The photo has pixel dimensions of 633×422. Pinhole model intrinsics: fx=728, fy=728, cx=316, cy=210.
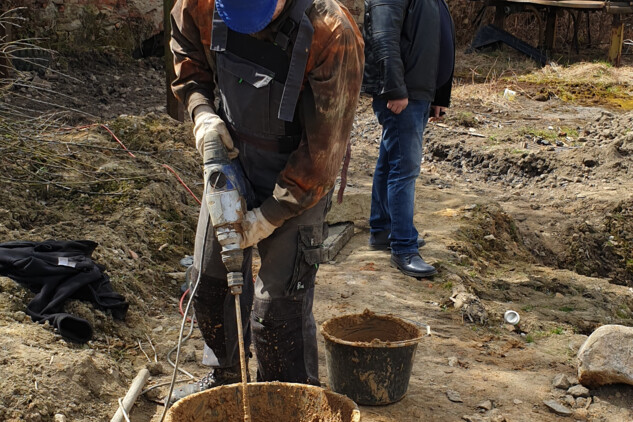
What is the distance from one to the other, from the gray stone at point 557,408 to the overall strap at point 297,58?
210cm

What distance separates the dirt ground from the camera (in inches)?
145

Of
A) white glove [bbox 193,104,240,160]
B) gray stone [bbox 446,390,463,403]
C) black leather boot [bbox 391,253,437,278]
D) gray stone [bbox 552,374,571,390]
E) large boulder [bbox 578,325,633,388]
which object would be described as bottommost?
gray stone [bbox 446,390,463,403]

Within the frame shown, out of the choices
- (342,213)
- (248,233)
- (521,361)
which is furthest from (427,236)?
(248,233)

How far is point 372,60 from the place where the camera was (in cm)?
518

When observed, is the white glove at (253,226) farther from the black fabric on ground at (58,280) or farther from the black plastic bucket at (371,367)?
the black fabric on ground at (58,280)

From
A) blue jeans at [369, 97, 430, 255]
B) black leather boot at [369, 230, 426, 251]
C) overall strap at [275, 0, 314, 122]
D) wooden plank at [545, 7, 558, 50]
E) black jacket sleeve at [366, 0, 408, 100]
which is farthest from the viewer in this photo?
wooden plank at [545, 7, 558, 50]

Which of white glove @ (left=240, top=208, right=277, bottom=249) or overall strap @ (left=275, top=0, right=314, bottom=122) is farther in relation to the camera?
white glove @ (left=240, top=208, right=277, bottom=249)

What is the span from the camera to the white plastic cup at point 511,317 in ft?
16.2

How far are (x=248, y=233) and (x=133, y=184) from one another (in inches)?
135

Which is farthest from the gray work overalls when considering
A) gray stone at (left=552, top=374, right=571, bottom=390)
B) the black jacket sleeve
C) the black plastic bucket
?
the black jacket sleeve

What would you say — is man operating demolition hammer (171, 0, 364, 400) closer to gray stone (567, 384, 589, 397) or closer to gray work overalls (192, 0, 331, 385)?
gray work overalls (192, 0, 331, 385)

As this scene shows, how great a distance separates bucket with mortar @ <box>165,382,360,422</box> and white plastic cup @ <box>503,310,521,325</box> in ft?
8.13

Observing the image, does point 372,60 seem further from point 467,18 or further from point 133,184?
point 467,18

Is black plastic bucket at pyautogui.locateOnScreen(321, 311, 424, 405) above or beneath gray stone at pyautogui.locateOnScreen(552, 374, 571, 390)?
above
